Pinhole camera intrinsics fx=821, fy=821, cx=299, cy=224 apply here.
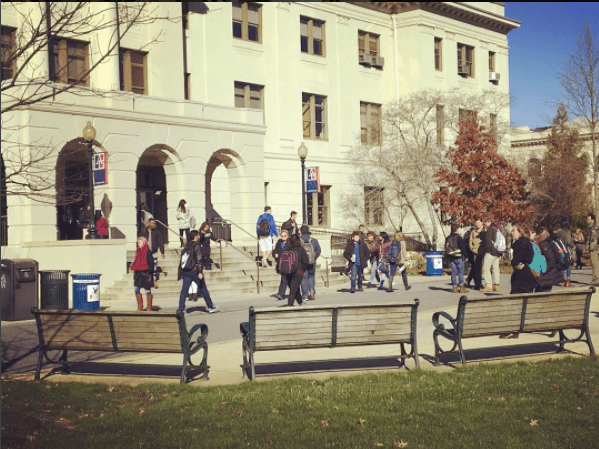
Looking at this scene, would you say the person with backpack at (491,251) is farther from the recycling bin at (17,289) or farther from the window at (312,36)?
the window at (312,36)

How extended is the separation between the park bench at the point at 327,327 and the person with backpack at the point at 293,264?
7.70 metres

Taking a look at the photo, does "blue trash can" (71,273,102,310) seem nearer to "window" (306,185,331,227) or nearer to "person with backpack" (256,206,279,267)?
"person with backpack" (256,206,279,267)

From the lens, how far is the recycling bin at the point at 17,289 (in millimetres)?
17422

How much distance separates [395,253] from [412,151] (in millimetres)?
17100

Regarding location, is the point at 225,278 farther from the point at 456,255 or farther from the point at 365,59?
the point at 365,59

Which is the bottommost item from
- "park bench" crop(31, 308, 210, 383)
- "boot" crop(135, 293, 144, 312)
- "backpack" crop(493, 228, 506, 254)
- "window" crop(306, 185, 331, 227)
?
"boot" crop(135, 293, 144, 312)

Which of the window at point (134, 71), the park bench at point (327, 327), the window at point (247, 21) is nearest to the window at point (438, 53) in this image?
the window at point (247, 21)

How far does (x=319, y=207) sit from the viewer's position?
3956 centimetres

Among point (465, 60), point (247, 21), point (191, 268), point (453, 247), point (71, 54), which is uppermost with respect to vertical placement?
point (465, 60)

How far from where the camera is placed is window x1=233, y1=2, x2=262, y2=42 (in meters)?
35.6

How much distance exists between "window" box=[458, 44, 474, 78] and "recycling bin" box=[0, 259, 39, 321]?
33.2m

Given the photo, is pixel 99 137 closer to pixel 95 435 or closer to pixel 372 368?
pixel 372 368

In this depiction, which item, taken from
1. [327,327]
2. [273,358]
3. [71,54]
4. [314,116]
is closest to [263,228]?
[71,54]

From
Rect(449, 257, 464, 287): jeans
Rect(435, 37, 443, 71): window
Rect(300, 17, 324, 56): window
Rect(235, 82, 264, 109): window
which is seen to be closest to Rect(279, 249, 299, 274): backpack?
Rect(449, 257, 464, 287): jeans
